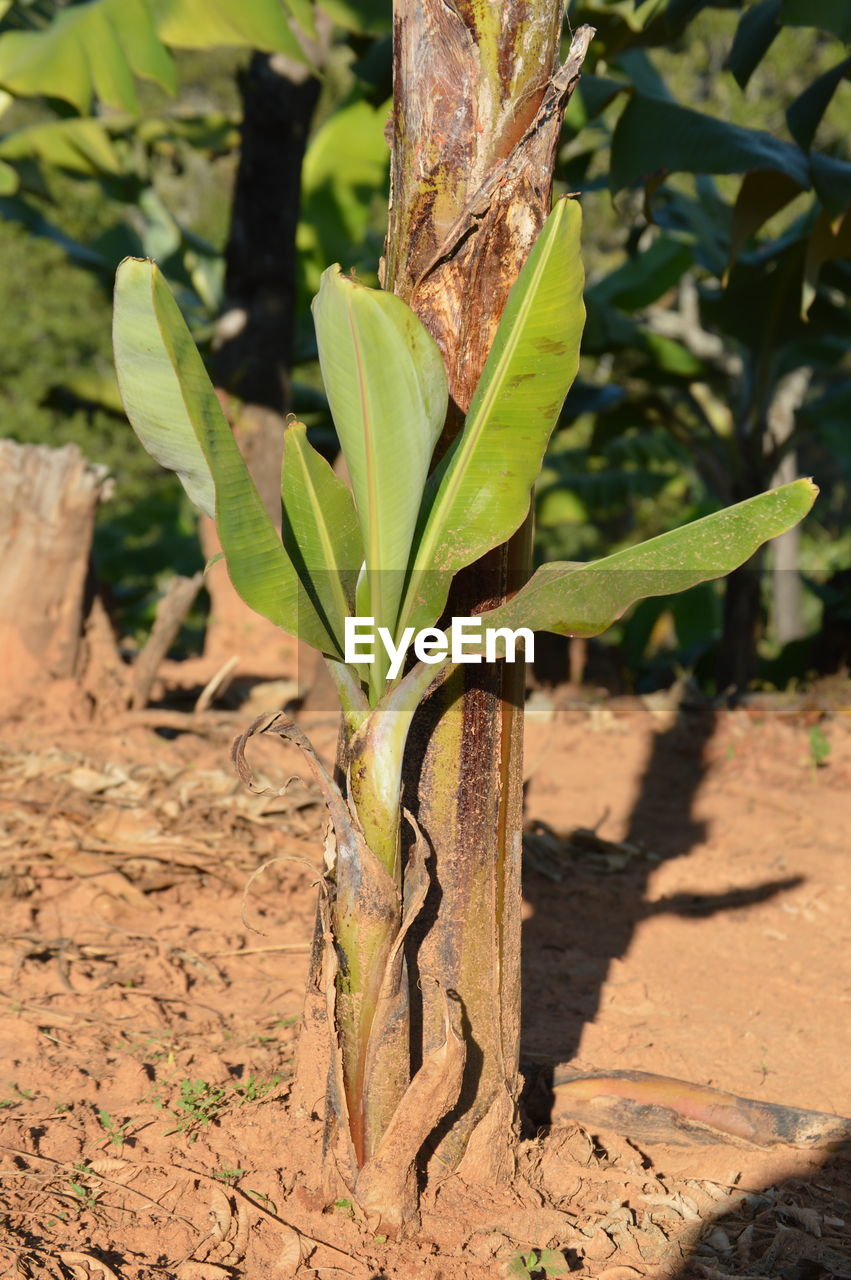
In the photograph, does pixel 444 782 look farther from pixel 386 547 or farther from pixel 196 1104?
pixel 196 1104

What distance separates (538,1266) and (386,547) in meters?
1.32

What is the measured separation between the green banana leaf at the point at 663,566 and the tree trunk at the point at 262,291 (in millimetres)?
4551

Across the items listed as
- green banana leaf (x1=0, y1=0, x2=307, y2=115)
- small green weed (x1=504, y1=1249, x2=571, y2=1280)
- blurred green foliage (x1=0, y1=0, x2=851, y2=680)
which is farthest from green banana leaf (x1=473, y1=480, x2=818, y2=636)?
green banana leaf (x1=0, y1=0, x2=307, y2=115)

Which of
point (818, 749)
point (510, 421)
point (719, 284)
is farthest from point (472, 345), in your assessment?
point (719, 284)

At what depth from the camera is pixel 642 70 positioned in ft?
19.2

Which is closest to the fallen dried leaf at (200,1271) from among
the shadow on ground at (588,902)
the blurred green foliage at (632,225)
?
the shadow on ground at (588,902)

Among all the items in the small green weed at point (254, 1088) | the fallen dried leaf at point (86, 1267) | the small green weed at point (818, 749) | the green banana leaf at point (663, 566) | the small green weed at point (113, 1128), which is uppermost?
the green banana leaf at point (663, 566)

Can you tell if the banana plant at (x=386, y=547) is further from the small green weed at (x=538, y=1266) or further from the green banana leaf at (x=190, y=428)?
the small green weed at (x=538, y=1266)

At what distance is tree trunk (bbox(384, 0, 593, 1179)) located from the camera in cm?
206

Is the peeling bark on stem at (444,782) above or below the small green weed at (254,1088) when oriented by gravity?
above

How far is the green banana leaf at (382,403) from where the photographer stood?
1793 mm

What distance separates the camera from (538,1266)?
203 cm

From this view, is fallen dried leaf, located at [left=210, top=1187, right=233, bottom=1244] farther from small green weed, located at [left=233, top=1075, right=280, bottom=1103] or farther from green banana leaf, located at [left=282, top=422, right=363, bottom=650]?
green banana leaf, located at [left=282, top=422, right=363, bottom=650]

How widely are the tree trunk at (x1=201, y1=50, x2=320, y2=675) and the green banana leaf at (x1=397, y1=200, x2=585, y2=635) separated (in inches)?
173
